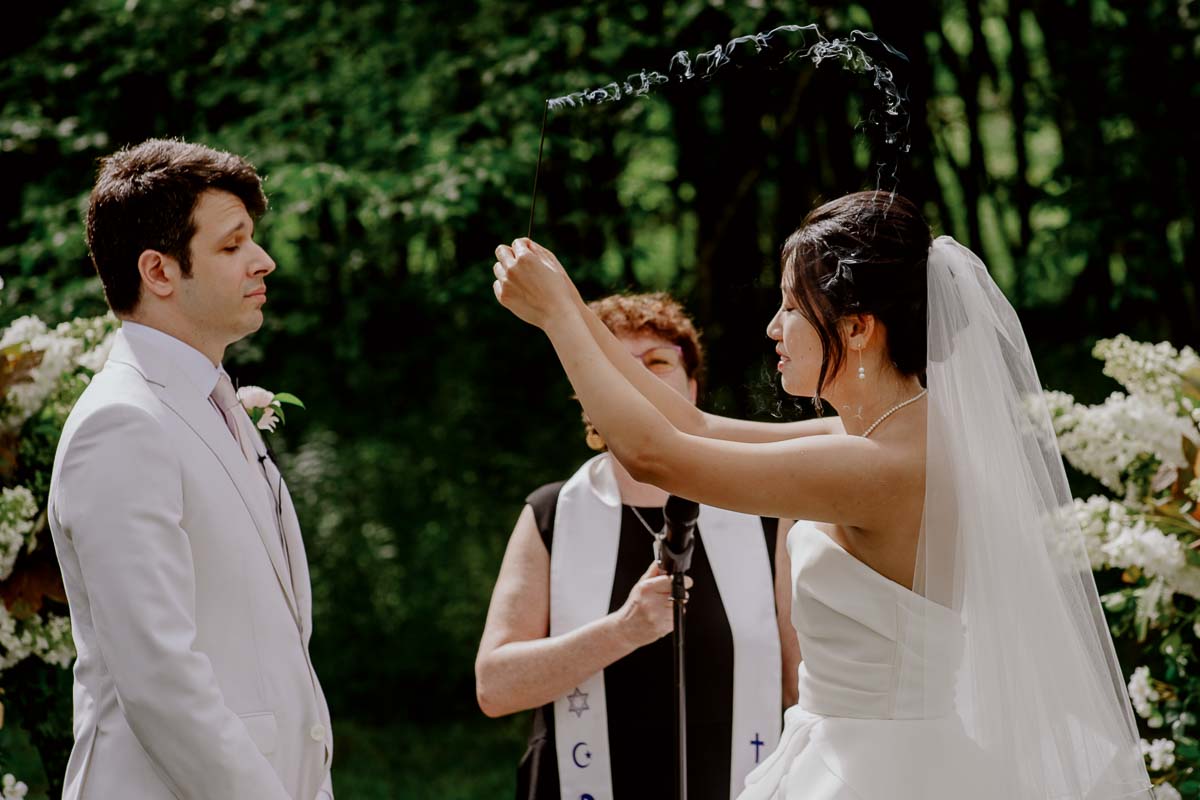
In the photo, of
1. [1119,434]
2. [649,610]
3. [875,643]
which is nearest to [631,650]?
[649,610]

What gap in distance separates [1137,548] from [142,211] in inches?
93.6

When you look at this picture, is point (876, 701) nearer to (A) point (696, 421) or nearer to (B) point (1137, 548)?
(A) point (696, 421)

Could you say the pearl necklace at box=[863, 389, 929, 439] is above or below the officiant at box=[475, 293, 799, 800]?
above

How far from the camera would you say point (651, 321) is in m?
3.04

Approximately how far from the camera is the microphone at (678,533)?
263 centimetres

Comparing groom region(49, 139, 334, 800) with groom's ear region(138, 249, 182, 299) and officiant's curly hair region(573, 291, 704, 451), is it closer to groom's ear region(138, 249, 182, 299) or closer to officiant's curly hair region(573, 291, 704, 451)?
groom's ear region(138, 249, 182, 299)

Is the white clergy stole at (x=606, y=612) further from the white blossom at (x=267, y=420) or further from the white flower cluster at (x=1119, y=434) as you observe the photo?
the white flower cluster at (x=1119, y=434)

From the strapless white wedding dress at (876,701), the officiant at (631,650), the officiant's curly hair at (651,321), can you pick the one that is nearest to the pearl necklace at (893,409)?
the strapless white wedding dress at (876,701)

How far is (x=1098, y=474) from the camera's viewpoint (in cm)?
342

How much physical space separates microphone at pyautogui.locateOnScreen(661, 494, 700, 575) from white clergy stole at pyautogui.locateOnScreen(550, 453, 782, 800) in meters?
0.33

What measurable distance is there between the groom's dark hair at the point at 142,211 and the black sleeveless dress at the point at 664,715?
4.08 feet

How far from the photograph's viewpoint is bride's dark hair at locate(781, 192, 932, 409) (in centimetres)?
228

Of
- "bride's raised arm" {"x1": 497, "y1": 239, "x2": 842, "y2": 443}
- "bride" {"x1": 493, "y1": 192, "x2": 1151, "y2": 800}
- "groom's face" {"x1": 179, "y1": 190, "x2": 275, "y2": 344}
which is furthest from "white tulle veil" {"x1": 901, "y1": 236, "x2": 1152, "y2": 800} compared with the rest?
"groom's face" {"x1": 179, "y1": 190, "x2": 275, "y2": 344}

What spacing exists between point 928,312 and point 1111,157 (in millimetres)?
4322
